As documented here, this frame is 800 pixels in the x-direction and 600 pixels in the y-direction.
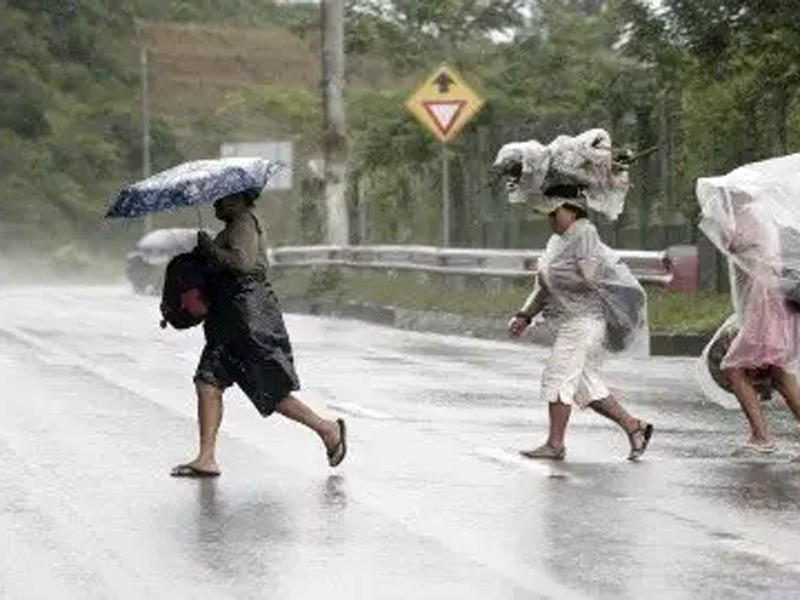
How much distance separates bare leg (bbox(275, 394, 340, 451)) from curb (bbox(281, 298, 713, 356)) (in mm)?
12156

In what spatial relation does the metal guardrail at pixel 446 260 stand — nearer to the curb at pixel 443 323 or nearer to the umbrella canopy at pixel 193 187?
the curb at pixel 443 323

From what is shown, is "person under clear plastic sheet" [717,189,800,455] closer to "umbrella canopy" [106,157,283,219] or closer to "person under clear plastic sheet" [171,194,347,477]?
"person under clear plastic sheet" [171,194,347,477]

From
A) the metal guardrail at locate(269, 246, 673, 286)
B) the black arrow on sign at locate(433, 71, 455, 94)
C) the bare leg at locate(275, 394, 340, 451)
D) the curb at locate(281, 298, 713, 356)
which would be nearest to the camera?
the bare leg at locate(275, 394, 340, 451)

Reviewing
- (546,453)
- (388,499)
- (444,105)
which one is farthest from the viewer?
(444,105)

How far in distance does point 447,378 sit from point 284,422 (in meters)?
4.91

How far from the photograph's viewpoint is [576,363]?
588 inches

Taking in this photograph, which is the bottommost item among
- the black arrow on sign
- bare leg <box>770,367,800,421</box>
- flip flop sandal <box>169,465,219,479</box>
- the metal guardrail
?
the metal guardrail

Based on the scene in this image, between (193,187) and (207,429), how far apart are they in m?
1.26

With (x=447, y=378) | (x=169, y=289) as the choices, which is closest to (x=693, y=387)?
(x=447, y=378)

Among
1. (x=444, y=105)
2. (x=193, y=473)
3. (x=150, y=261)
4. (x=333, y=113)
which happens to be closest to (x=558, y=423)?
(x=193, y=473)

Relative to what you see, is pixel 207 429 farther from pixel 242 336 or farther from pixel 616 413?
pixel 616 413

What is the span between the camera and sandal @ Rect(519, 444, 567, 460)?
48.6 feet

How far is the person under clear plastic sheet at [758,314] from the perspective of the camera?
1555 cm

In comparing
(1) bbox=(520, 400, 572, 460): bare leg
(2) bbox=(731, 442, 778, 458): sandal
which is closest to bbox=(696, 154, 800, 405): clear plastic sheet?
(2) bbox=(731, 442, 778, 458): sandal
